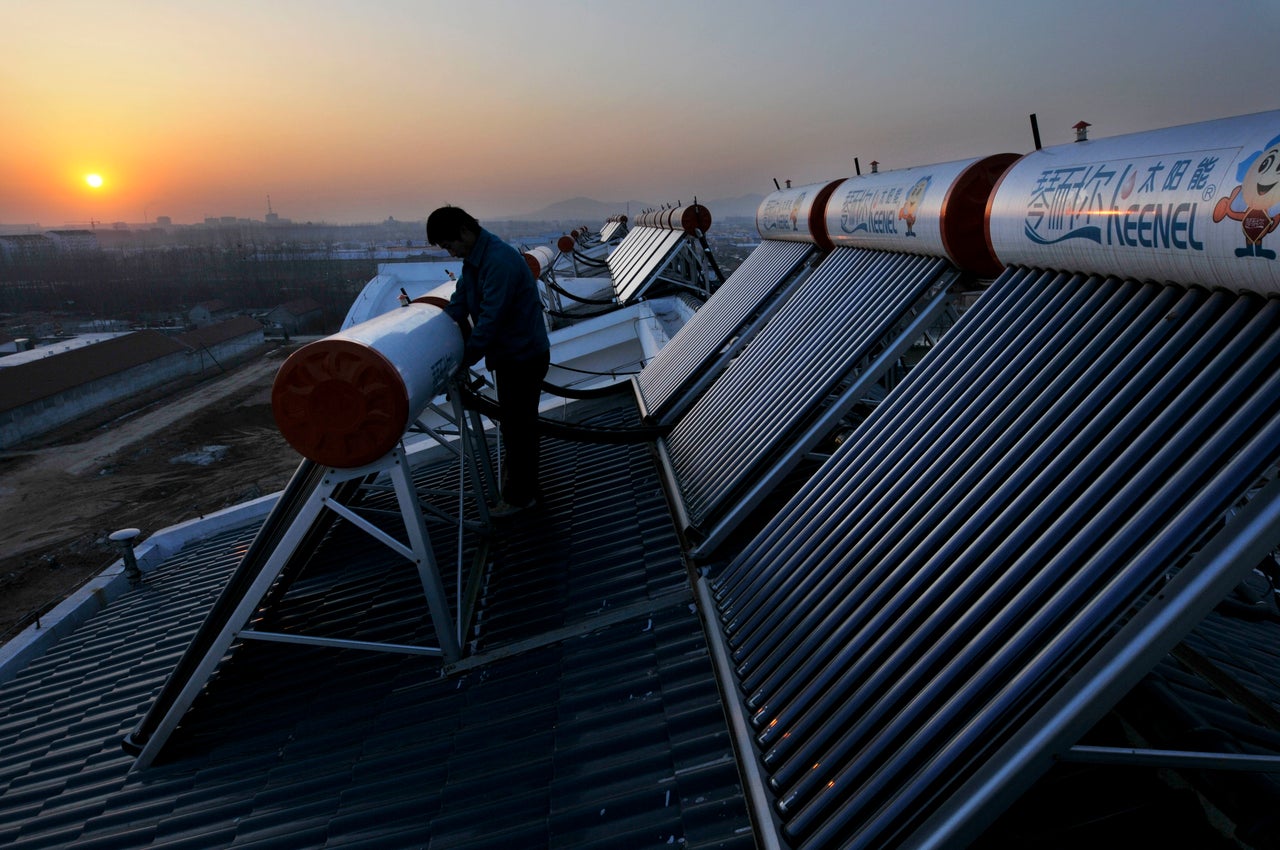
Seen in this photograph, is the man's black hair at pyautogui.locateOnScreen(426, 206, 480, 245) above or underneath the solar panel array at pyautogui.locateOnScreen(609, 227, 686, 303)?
above

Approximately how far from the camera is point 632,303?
642 inches

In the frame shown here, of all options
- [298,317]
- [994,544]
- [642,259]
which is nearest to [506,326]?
[994,544]

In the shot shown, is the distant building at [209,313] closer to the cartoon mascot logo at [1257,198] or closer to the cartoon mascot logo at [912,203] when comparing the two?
the cartoon mascot logo at [912,203]

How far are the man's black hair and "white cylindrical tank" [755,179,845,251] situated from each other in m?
3.10

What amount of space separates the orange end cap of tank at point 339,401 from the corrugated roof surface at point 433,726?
1205 millimetres

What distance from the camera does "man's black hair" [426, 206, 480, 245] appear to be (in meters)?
5.09

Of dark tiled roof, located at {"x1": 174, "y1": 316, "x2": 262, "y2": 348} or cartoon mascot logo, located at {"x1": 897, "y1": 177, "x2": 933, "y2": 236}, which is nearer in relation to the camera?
cartoon mascot logo, located at {"x1": 897, "y1": 177, "x2": 933, "y2": 236}

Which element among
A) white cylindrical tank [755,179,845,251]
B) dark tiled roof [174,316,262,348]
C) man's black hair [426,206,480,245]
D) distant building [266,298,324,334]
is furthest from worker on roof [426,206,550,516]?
distant building [266,298,324,334]

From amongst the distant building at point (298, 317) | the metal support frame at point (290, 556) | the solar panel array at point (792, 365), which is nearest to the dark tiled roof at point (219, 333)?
the distant building at point (298, 317)

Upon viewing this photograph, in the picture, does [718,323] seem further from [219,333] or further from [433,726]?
[219,333]

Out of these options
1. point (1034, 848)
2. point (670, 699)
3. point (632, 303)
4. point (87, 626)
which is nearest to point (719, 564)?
point (670, 699)

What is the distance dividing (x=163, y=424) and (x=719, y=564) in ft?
119

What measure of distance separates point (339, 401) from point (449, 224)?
1663 mm

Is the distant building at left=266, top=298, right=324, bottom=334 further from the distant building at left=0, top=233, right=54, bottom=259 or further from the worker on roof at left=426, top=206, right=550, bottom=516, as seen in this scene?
the distant building at left=0, top=233, right=54, bottom=259
